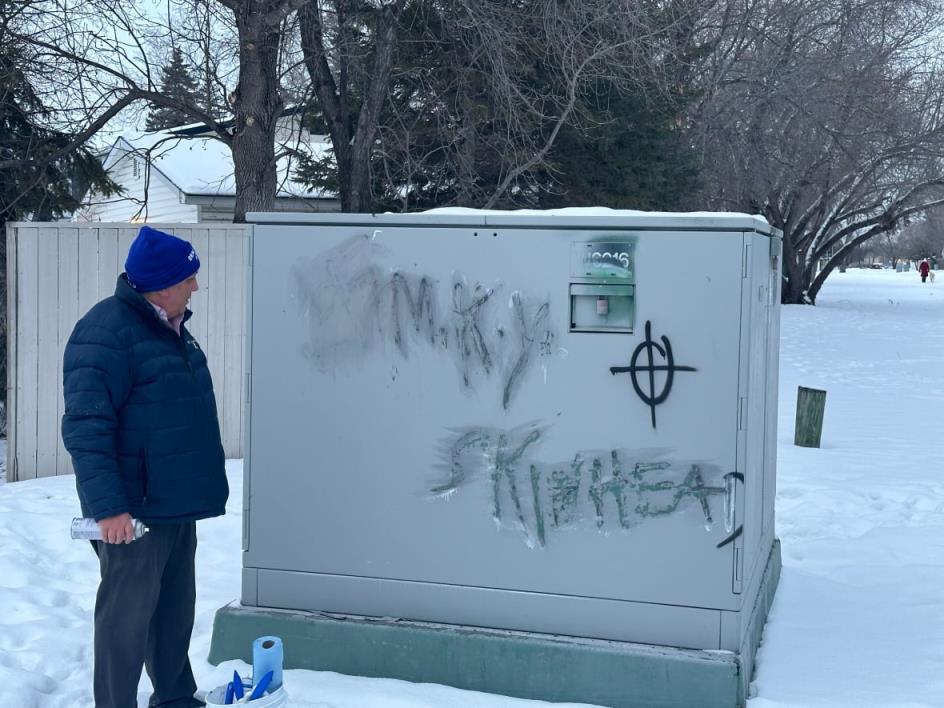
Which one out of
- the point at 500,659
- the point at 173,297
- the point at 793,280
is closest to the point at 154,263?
the point at 173,297

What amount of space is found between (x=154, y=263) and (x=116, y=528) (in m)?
0.85

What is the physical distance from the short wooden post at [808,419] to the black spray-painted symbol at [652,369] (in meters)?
5.96

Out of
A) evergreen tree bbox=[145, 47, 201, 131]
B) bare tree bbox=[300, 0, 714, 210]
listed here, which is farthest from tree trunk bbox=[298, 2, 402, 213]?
evergreen tree bbox=[145, 47, 201, 131]

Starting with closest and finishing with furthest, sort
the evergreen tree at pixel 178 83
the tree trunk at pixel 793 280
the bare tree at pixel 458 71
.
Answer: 1. the bare tree at pixel 458 71
2. the evergreen tree at pixel 178 83
3. the tree trunk at pixel 793 280

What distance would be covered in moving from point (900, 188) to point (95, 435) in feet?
106

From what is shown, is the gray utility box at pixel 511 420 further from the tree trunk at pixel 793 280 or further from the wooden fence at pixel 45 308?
the tree trunk at pixel 793 280

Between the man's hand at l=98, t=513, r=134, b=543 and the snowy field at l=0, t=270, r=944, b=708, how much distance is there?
958mm

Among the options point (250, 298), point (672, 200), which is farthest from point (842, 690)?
point (672, 200)

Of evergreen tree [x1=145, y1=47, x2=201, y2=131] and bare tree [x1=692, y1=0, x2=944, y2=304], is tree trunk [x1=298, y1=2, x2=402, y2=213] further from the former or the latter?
bare tree [x1=692, y1=0, x2=944, y2=304]

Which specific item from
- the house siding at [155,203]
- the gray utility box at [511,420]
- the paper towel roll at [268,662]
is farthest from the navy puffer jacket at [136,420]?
the house siding at [155,203]

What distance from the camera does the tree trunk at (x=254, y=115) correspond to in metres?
10.9

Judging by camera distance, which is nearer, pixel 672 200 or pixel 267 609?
pixel 267 609

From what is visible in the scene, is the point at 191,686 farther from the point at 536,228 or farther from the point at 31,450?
the point at 31,450

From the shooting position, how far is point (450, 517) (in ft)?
13.4
